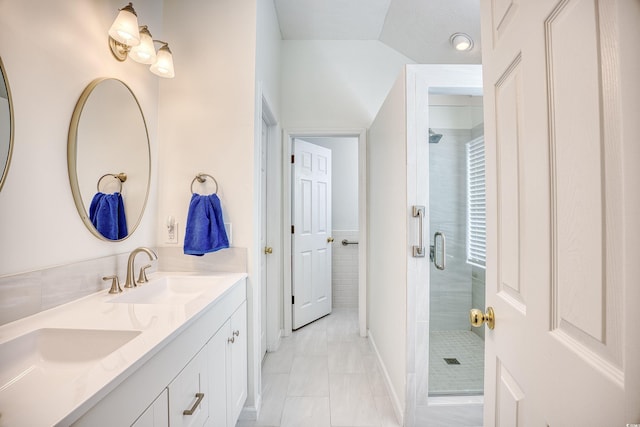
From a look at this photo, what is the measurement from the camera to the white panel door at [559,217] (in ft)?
1.32

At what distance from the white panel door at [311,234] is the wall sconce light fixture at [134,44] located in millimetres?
1467

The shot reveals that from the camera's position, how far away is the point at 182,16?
5.43ft

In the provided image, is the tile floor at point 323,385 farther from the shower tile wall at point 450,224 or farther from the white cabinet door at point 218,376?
the shower tile wall at point 450,224

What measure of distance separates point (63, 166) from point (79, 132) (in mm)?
157

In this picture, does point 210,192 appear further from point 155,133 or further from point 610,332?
point 610,332

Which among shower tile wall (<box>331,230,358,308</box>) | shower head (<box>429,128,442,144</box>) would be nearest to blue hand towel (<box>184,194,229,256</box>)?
shower head (<box>429,128,442,144</box>)

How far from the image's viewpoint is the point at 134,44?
126 centimetres

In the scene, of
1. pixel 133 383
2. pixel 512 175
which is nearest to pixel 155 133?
pixel 133 383

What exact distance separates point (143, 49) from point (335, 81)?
1.80 meters

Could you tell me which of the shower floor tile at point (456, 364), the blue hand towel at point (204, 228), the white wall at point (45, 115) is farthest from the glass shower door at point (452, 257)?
the white wall at point (45, 115)

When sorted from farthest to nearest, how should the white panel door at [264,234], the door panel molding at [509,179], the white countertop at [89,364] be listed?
1. the white panel door at [264,234]
2. the door panel molding at [509,179]
3. the white countertop at [89,364]

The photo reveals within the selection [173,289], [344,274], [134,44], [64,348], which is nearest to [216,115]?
[134,44]

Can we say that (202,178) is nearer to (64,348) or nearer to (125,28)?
(125,28)

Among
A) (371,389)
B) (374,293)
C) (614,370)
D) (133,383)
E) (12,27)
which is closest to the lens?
(614,370)
